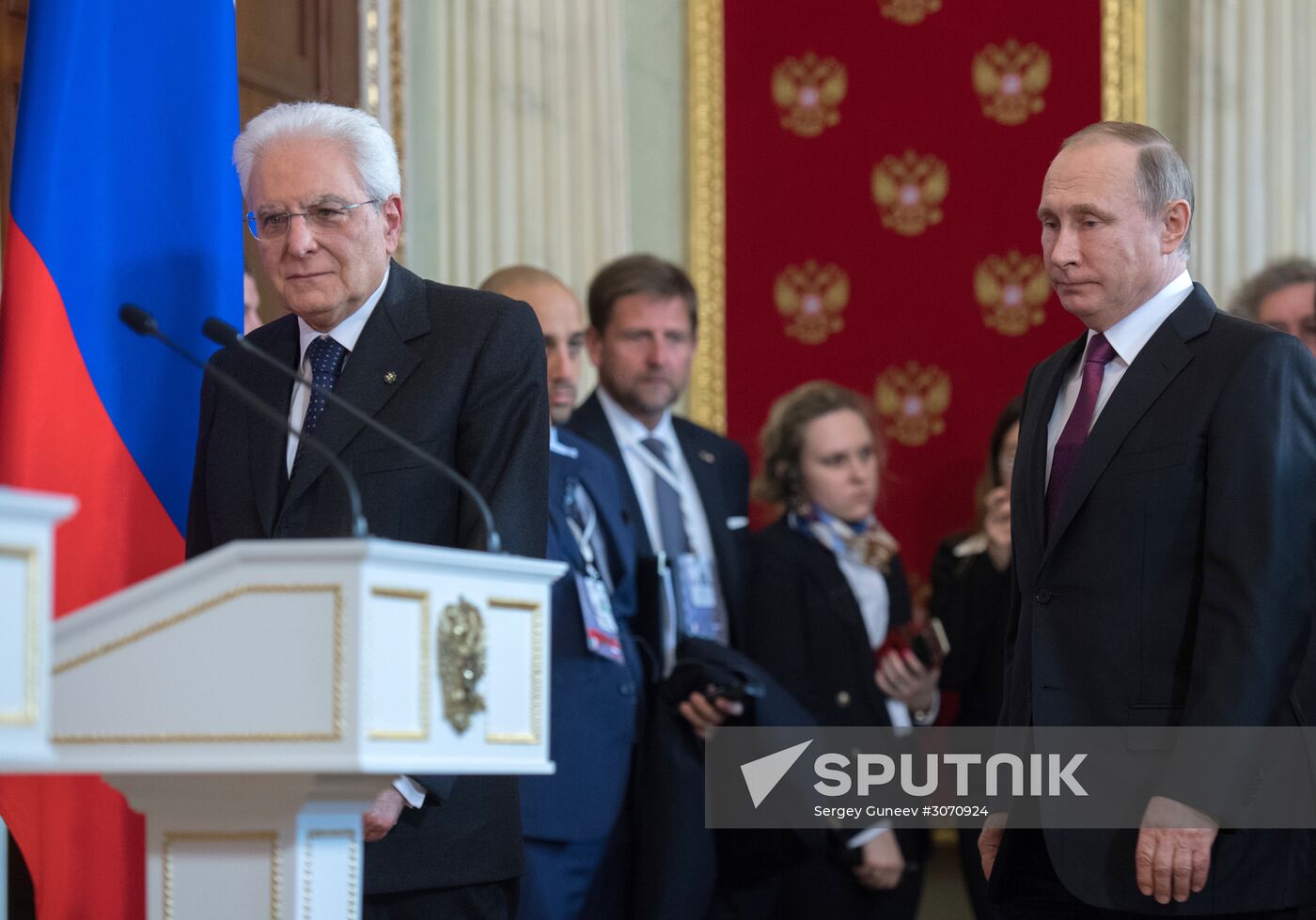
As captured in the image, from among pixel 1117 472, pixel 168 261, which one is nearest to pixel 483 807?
pixel 1117 472

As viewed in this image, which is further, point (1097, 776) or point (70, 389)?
point (70, 389)

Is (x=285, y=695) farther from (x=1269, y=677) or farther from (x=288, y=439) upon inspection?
(x=1269, y=677)

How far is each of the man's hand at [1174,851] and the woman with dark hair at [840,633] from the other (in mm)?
1865

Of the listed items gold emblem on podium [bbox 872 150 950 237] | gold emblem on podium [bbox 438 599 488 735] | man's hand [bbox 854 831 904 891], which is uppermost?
gold emblem on podium [bbox 872 150 950 237]

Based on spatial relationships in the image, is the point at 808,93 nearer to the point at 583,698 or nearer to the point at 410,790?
the point at 583,698

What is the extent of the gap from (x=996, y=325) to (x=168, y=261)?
11.4 ft

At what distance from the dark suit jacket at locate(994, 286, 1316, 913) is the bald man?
1.24m

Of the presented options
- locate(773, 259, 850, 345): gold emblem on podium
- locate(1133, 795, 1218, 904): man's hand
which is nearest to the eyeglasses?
locate(1133, 795, 1218, 904): man's hand

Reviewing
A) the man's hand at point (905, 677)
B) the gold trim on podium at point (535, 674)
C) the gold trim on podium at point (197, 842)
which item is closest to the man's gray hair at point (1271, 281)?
the man's hand at point (905, 677)

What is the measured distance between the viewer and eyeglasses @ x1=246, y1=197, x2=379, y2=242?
2672mm

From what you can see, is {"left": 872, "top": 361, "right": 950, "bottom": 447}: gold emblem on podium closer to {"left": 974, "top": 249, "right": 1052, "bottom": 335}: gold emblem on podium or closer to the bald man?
{"left": 974, "top": 249, "right": 1052, "bottom": 335}: gold emblem on podium

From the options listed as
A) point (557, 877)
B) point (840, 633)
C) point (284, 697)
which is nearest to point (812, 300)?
point (840, 633)

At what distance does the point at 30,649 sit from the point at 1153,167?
5.94 ft

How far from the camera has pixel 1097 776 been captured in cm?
262
